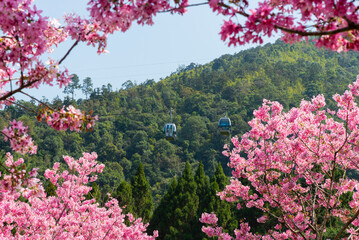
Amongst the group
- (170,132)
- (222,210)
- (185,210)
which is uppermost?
(170,132)

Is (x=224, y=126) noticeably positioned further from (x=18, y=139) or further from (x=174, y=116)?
(x=174, y=116)

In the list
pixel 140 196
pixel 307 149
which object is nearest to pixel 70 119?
pixel 307 149

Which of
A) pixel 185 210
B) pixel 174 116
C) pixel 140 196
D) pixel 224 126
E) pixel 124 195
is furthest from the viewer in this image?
pixel 174 116

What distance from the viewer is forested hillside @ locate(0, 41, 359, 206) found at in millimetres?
44641

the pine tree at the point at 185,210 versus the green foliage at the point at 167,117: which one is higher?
the green foliage at the point at 167,117

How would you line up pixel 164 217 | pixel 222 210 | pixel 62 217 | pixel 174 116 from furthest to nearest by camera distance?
pixel 174 116 → pixel 164 217 → pixel 222 210 → pixel 62 217

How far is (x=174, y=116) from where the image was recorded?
5700cm

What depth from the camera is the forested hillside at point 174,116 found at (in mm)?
44641

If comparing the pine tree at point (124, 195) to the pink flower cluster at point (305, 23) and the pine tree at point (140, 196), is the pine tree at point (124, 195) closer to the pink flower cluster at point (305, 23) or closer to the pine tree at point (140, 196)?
the pine tree at point (140, 196)

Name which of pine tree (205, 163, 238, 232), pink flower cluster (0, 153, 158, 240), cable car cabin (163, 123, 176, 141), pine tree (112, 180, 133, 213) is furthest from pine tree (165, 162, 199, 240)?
pink flower cluster (0, 153, 158, 240)

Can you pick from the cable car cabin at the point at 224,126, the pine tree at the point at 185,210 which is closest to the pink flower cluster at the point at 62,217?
the cable car cabin at the point at 224,126

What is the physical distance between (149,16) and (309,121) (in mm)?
4363

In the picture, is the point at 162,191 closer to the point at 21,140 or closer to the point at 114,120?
the point at 114,120

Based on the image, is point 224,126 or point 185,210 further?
point 185,210
